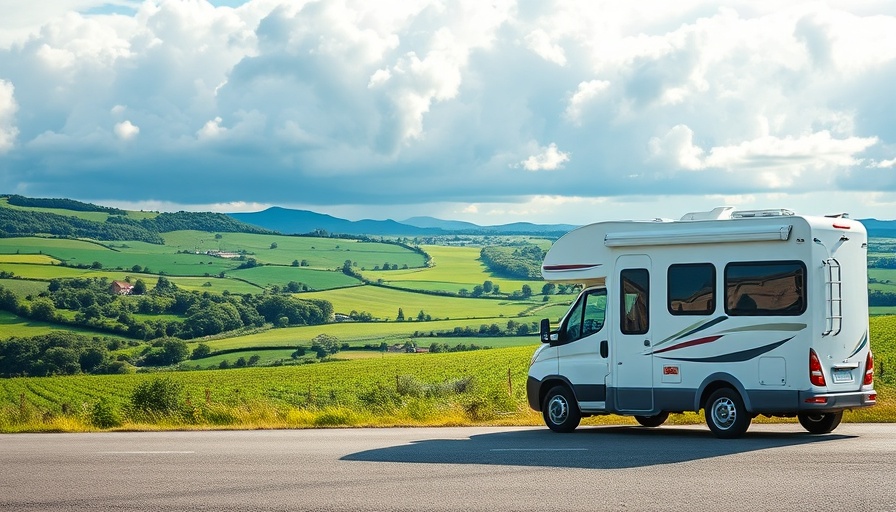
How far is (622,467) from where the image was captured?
1223 centimetres

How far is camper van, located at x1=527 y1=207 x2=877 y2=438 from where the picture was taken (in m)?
14.9

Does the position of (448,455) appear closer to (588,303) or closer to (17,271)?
(588,303)

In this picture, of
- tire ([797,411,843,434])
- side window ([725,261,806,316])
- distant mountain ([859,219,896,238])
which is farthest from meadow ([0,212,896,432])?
distant mountain ([859,219,896,238])

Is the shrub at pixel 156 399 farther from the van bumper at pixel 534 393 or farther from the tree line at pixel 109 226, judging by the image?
the tree line at pixel 109 226

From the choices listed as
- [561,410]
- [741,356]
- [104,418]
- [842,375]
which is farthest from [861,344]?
[104,418]

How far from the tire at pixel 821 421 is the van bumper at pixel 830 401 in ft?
1.11

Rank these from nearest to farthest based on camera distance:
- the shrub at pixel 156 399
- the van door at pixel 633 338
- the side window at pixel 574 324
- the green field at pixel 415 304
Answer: the van door at pixel 633 338 < the side window at pixel 574 324 < the shrub at pixel 156 399 < the green field at pixel 415 304

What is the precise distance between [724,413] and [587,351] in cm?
259

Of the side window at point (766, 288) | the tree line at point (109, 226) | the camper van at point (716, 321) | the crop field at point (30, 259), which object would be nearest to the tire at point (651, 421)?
the camper van at point (716, 321)

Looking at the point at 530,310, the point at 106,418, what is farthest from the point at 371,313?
the point at 106,418

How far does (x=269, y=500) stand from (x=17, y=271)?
105 metres

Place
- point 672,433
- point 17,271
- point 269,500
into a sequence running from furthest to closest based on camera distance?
point 17,271 < point 672,433 < point 269,500

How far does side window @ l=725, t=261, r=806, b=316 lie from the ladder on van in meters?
0.38

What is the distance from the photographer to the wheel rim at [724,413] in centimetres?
1534
